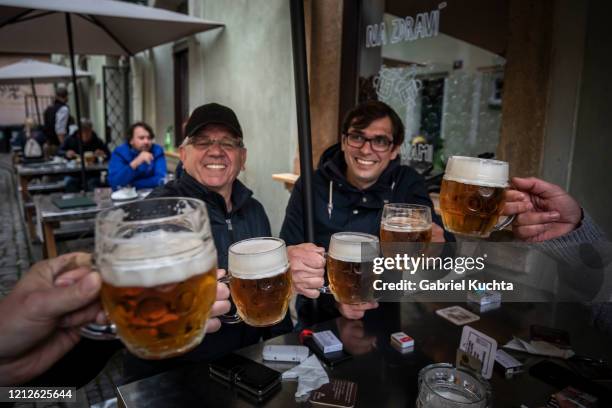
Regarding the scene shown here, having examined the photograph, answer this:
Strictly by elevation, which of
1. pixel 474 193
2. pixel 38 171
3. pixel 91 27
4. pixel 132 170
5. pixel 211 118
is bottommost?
pixel 38 171

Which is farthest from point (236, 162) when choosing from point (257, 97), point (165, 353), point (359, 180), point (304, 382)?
point (257, 97)

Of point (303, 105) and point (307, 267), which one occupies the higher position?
point (303, 105)

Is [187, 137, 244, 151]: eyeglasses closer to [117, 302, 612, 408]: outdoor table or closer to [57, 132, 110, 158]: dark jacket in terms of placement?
[117, 302, 612, 408]: outdoor table

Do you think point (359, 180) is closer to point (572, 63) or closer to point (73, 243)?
point (572, 63)

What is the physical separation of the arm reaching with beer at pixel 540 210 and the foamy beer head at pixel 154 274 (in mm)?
954

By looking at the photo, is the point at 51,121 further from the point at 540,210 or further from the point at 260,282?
the point at 540,210

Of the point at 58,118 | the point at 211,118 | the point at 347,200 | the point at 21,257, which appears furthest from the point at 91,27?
the point at 58,118

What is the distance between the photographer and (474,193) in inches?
38.3

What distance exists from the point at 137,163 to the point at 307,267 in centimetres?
422

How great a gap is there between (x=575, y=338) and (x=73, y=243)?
479 cm

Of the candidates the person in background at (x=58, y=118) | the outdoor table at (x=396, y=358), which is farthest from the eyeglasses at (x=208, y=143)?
the person in background at (x=58, y=118)

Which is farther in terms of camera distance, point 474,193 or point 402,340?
point 402,340

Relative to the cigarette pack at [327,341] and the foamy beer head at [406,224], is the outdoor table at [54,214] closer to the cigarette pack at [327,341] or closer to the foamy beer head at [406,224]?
the cigarette pack at [327,341]

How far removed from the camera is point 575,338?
1.41 meters
